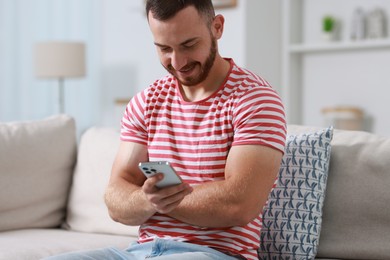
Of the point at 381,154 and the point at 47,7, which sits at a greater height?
the point at 47,7

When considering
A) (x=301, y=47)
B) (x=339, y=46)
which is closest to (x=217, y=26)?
(x=339, y=46)

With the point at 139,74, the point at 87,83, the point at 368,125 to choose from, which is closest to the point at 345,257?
the point at 368,125

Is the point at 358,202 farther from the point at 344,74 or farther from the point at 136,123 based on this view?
the point at 344,74

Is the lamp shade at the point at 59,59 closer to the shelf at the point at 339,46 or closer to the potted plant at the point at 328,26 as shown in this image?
the shelf at the point at 339,46

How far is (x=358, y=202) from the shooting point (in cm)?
208

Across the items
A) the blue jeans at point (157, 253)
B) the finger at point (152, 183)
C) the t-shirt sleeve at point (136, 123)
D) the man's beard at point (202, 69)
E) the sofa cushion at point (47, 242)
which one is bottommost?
the sofa cushion at point (47, 242)

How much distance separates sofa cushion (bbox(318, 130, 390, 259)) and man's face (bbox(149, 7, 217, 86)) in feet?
1.70

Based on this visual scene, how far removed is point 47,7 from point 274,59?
1865 millimetres

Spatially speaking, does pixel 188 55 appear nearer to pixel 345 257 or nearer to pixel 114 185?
pixel 114 185

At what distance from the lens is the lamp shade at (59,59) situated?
5082 millimetres

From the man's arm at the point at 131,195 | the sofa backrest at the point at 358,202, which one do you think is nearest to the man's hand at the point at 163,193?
the man's arm at the point at 131,195

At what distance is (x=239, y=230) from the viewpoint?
6.04 feet

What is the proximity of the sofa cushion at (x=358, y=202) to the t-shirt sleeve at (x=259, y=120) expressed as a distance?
36 cm

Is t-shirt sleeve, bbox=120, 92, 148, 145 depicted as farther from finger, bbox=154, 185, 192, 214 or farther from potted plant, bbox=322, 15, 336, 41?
potted plant, bbox=322, 15, 336, 41
